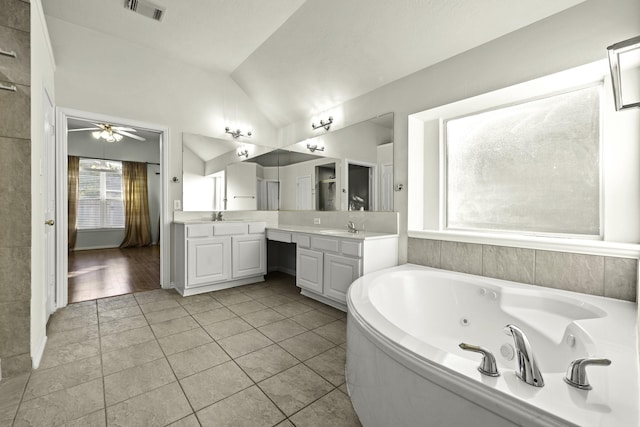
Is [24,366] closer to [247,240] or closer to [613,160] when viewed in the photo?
[247,240]

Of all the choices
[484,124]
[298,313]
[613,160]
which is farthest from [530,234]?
[298,313]

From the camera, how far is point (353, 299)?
1.62 m

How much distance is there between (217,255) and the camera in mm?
3459

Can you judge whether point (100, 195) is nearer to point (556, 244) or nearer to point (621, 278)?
point (556, 244)

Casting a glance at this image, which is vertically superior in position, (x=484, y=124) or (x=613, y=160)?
(x=484, y=124)

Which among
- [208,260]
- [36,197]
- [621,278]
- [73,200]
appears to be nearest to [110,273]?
[208,260]

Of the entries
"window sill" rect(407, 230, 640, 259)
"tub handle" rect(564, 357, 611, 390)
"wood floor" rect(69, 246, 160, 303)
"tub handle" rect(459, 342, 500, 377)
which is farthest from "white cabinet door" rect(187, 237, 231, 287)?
"tub handle" rect(564, 357, 611, 390)

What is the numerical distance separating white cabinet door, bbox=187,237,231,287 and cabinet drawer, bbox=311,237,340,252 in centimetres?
117

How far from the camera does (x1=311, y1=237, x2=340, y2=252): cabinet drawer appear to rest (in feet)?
9.31

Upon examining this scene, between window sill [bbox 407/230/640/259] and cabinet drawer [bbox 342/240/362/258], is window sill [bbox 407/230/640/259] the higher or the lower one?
the higher one

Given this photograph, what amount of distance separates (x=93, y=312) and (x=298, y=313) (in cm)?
200

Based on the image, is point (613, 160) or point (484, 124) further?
point (484, 124)

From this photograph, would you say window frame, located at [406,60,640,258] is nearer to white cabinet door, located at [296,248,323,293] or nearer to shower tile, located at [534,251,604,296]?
shower tile, located at [534,251,604,296]

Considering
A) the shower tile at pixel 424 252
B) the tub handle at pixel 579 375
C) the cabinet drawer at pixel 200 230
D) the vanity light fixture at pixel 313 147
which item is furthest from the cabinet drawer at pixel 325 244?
the tub handle at pixel 579 375
